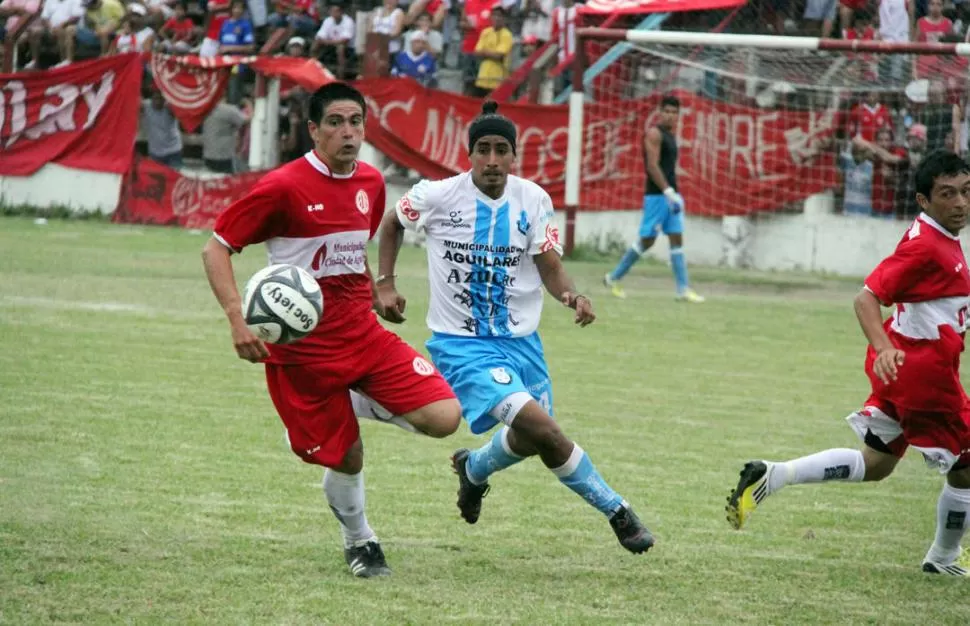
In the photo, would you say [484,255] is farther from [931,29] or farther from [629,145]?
[629,145]

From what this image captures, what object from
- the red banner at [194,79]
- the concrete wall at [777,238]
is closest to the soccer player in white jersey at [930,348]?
the concrete wall at [777,238]

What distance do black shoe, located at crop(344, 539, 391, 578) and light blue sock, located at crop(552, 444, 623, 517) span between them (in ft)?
2.88

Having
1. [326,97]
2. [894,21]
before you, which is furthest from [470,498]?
[894,21]

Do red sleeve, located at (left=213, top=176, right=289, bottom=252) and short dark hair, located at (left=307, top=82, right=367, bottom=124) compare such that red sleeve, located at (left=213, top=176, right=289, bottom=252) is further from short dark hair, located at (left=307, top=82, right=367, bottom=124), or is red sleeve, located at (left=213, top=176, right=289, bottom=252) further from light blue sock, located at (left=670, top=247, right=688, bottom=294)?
light blue sock, located at (left=670, top=247, right=688, bottom=294)

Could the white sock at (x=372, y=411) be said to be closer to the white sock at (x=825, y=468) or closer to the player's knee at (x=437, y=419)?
the player's knee at (x=437, y=419)

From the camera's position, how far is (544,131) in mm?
23188

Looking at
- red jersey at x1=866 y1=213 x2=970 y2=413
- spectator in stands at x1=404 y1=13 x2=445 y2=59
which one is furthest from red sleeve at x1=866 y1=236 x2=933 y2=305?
spectator in stands at x1=404 y1=13 x2=445 y2=59

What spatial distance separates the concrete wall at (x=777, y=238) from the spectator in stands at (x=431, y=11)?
298 centimetres

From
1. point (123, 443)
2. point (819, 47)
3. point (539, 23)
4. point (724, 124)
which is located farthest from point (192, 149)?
point (123, 443)

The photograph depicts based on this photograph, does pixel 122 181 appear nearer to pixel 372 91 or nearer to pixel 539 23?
pixel 372 91

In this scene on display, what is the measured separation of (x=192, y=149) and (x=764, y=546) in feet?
66.2

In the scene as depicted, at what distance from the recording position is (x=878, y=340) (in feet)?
20.7

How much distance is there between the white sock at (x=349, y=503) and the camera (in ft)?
20.7

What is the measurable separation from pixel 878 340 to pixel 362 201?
2.26 meters
